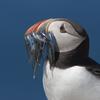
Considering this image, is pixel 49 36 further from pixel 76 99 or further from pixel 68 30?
pixel 76 99

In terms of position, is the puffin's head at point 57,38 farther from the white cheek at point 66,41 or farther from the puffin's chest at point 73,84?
the puffin's chest at point 73,84

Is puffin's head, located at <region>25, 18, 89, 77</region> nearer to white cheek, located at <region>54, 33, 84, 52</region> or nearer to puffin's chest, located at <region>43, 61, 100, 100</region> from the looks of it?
white cheek, located at <region>54, 33, 84, 52</region>

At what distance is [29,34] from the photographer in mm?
3832

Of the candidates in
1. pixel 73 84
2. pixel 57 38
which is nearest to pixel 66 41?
pixel 57 38

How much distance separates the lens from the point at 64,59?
3.82m

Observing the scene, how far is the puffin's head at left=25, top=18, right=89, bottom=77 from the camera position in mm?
3797

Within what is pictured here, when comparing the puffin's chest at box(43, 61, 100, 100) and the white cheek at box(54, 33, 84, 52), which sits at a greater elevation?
the white cheek at box(54, 33, 84, 52)

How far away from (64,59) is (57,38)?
126 millimetres

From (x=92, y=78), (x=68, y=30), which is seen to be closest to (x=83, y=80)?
(x=92, y=78)

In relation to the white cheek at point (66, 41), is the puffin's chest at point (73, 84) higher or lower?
lower

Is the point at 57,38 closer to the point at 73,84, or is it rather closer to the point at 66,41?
the point at 66,41

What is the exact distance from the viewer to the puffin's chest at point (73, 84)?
374 cm

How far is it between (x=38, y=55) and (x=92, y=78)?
1.11 ft

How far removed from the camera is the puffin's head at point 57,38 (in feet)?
12.5
